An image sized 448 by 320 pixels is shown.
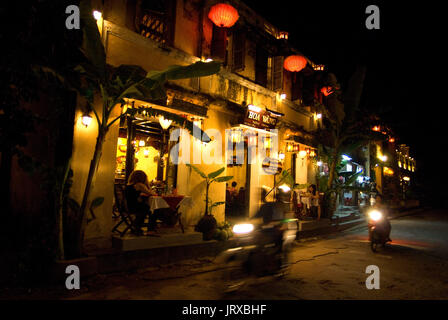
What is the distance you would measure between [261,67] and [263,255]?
993cm

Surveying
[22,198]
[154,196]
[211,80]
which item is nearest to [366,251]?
[154,196]

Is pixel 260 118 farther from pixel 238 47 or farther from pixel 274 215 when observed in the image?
pixel 274 215

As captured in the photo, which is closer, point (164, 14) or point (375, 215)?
point (164, 14)

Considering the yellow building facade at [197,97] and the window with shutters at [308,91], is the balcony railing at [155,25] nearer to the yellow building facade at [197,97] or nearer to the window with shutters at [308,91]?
the yellow building facade at [197,97]

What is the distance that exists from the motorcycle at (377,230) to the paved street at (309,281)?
46cm

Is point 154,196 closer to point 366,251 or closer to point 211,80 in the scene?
point 211,80

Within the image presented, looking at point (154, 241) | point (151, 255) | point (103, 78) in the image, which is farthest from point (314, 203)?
point (103, 78)

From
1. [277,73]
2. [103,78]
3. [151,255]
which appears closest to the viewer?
[103,78]

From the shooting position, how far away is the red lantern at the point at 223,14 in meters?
9.85

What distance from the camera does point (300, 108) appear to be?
55.0ft

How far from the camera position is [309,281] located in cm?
637

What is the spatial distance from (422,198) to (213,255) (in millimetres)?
42108

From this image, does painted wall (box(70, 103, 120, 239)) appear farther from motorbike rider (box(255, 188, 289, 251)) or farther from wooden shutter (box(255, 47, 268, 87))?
wooden shutter (box(255, 47, 268, 87))

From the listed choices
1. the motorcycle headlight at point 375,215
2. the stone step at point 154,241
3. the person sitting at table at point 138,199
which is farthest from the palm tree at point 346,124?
the person sitting at table at point 138,199
